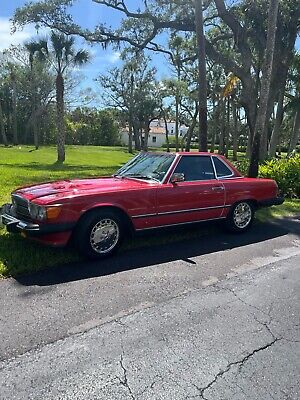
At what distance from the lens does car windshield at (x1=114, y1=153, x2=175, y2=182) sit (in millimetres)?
5699

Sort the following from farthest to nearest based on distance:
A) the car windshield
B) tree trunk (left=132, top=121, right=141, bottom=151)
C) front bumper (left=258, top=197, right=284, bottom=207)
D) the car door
Answer: tree trunk (left=132, top=121, right=141, bottom=151) < front bumper (left=258, top=197, right=284, bottom=207) < the car windshield < the car door

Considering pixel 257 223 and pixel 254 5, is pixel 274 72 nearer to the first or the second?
pixel 254 5

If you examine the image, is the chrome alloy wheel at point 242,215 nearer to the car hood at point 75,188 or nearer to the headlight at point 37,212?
the car hood at point 75,188

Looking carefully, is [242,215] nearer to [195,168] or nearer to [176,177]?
[195,168]

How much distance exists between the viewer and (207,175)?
20.2 feet

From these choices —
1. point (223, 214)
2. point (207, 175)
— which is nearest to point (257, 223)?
point (223, 214)

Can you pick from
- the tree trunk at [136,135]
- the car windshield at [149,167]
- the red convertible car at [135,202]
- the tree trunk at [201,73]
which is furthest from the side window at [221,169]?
the tree trunk at [136,135]

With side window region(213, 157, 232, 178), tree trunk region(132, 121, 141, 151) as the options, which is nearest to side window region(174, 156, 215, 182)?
side window region(213, 157, 232, 178)

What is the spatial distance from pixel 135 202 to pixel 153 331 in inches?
87.9

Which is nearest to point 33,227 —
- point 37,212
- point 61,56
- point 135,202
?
point 37,212

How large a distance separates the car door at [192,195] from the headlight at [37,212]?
1703mm

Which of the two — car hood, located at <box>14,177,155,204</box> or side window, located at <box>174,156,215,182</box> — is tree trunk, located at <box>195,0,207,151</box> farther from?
car hood, located at <box>14,177,155,204</box>

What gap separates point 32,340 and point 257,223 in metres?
5.68

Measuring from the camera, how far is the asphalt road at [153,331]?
2502 millimetres
